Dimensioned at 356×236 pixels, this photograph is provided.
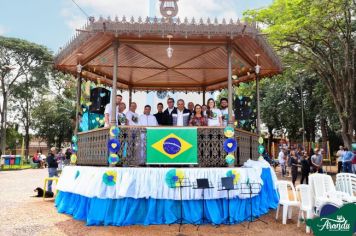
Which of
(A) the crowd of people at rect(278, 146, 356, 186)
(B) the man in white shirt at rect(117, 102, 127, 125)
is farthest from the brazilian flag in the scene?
(A) the crowd of people at rect(278, 146, 356, 186)

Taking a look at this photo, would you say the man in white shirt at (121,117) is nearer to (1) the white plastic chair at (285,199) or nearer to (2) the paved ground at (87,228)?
(2) the paved ground at (87,228)

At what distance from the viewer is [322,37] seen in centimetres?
1909

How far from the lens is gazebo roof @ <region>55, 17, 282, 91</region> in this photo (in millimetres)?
7988

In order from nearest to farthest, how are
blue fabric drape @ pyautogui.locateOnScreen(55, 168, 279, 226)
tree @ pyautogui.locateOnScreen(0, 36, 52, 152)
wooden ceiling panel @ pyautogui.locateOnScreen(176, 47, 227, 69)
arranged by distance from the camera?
blue fabric drape @ pyautogui.locateOnScreen(55, 168, 279, 226) → wooden ceiling panel @ pyautogui.locateOnScreen(176, 47, 227, 69) → tree @ pyautogui.locateOnScreen(0, 36, 52, 152)

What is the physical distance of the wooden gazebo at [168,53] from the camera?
26.2 feet

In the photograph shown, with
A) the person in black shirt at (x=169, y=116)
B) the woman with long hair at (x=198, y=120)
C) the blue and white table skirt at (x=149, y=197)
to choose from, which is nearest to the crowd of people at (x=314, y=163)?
the person in black shirt at (x=169, y=116)

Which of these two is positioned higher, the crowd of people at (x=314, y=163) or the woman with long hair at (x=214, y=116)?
the woman with long hair at (x=214, y=116)

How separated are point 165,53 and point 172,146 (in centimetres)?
318

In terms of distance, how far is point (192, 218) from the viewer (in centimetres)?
788

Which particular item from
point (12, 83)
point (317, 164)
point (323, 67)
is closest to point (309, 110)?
point (323, 67)

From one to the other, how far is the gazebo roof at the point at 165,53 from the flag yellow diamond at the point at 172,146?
8.23 ft

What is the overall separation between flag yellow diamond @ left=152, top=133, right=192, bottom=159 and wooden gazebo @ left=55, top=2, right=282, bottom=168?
153 centimetres

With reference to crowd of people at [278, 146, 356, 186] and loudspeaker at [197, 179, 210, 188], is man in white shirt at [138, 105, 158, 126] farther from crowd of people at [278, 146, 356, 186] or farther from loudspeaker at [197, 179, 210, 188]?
crowd of people at [278, 146, 356, 186]

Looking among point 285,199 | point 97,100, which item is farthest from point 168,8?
point 285,199
